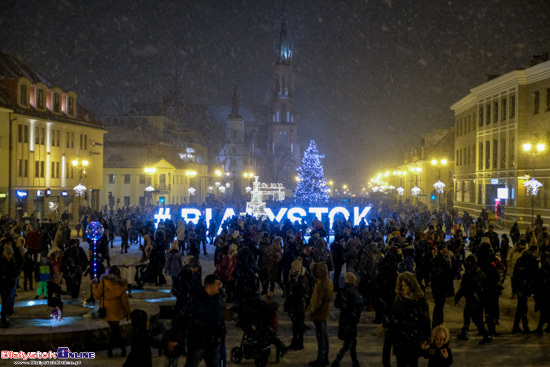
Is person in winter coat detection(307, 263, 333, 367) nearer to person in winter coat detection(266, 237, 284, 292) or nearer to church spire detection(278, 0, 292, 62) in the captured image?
person in winter coat detection(266, 237, 284, 292)

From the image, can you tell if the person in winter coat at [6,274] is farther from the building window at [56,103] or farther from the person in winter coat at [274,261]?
the building window at [56,103]

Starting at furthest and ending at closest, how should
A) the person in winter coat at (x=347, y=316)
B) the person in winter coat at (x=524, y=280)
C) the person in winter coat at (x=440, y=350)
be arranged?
the person in winter coat at (x=524, y=280)
the person in winter coat at (x=347, y=316)
the person in winter coat at (x=440, y=350)

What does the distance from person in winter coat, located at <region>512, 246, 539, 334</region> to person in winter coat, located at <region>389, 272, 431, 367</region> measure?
4.98 m

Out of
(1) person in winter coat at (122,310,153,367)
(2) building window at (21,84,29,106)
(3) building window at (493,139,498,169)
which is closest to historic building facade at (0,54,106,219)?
(2) building window at (21,84,29,106)

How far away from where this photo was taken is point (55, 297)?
1177 cm

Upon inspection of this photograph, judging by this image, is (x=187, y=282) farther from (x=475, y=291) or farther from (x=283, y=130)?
(x=283, y=130)

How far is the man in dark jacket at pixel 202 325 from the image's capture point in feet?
23.7

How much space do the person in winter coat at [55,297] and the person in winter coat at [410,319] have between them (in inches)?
276

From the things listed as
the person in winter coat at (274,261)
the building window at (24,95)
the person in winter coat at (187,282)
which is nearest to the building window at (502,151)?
the person in winter coat at (274,261)

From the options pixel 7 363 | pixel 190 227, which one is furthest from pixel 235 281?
pixel 190 227

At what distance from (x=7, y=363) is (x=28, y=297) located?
6.21m

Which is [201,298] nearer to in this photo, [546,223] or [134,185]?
[546,223]

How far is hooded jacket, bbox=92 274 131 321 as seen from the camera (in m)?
9.73

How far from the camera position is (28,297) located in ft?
51.0
